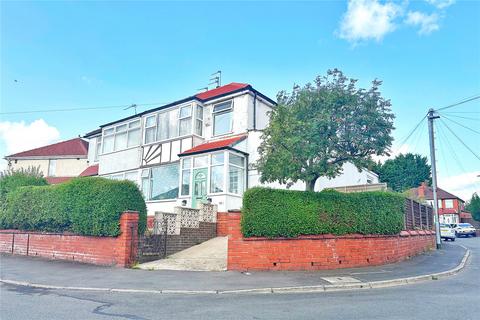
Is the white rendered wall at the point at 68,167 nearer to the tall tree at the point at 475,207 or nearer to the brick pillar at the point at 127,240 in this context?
the brick pillar at the point at 127,240

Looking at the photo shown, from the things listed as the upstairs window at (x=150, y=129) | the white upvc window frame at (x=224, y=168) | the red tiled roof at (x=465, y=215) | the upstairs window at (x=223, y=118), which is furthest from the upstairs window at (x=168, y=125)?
the red tiled roof at (x=465, y=215)

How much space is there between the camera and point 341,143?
1211 centimetres

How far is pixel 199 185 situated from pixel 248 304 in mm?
11632

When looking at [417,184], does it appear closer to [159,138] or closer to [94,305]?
[159,138]

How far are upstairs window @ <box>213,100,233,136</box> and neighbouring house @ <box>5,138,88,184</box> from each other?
761 inches

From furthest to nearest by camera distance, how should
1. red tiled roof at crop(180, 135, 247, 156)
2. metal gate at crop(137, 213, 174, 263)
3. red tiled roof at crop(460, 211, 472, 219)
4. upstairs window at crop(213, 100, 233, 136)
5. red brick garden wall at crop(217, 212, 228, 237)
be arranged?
red tiled roof at crop(460, 211, 472, 219) → upstairs window at crop(213, 100, 233, 136) → red tiled roof at crop(180, 135, 247, 156) → red brick garden wall at crop(217, 212, 228, 237) → metal gate at crop(137, 213, 174, 263)

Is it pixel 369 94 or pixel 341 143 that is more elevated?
pixel 369 94

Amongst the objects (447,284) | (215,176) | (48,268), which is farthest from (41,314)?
(215,176)

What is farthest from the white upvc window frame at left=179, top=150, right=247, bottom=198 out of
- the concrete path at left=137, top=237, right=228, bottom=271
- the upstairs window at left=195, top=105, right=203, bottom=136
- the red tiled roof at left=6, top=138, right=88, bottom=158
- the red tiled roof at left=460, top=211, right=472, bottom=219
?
the red tiled roof at left=460, top=211, right=472, bottom=219

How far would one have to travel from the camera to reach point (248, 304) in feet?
23.3

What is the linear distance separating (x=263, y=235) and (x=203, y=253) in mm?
2997

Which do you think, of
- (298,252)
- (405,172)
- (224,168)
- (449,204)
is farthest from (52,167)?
(449,204)

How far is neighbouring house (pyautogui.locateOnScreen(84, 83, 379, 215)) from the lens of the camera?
17938mm

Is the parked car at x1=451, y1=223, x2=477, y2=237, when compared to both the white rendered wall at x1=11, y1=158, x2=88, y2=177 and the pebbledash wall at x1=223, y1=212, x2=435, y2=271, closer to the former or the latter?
the pebbledash wall at x1=223, y1=212, x2=435, y2=271
